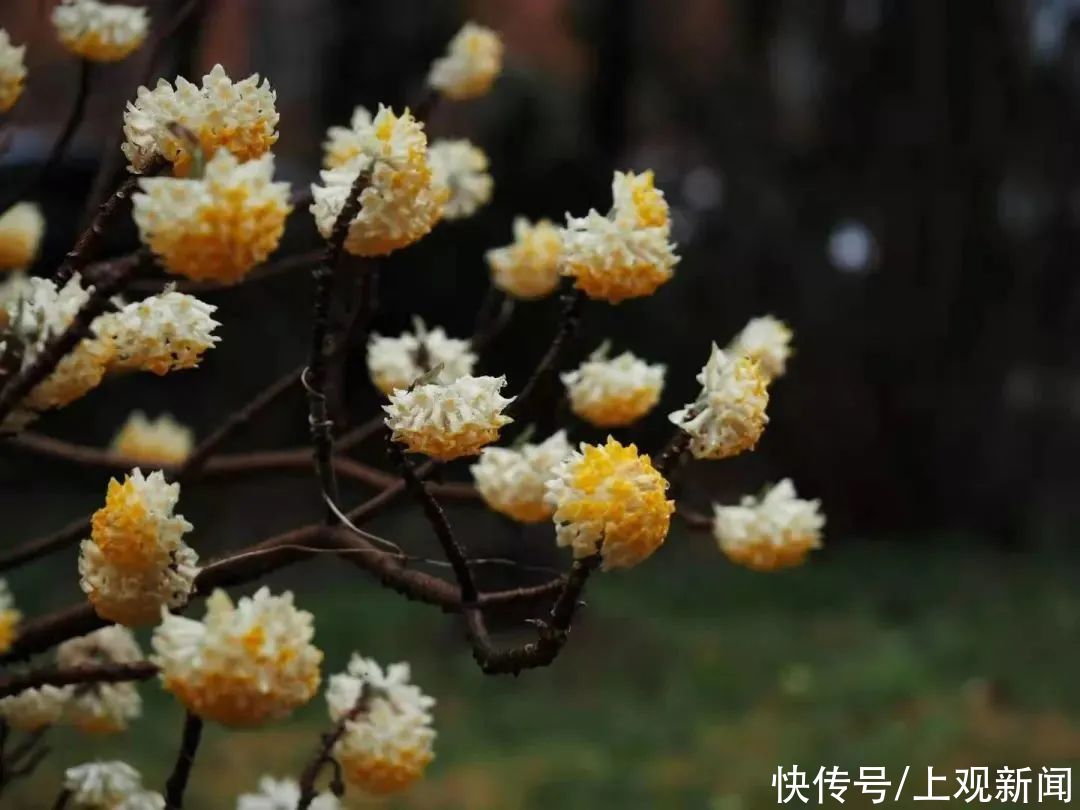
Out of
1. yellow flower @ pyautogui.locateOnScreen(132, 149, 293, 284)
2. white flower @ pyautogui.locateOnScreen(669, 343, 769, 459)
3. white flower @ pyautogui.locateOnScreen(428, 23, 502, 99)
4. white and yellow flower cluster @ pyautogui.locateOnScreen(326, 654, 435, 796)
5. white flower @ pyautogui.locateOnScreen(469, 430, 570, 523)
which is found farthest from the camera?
white flower @ pyautogui.locateOnScreen(428, 23, 502, 99)

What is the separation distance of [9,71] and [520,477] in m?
0.52

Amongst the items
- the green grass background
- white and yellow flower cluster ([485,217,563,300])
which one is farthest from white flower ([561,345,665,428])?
the green grass background

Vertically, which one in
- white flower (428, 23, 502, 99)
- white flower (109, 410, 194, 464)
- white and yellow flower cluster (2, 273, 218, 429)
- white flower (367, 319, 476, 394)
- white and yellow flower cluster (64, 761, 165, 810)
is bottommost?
white and yellow flower cluster (64, 761, 165, 810)

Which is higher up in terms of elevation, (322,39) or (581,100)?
(581,100)

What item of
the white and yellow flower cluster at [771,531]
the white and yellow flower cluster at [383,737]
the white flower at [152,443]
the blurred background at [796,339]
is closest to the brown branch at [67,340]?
the white and yellow flower cluster at [383,737]

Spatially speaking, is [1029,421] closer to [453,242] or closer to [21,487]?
[453,242]

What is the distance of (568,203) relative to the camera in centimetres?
402

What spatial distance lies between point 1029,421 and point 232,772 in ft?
10.0

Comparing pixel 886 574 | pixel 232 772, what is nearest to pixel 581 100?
pixel 886 574

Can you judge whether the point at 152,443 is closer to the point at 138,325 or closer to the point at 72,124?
the point at 72,124

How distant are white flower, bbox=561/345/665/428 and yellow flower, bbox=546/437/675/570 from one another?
12.7 inches

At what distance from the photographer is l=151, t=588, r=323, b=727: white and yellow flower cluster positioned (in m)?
0.76

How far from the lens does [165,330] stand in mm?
877

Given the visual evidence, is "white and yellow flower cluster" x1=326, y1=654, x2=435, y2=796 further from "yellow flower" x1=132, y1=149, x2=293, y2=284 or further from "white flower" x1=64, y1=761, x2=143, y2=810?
"yellow flower" x1=132, y1=149, x2=293, y2=284
